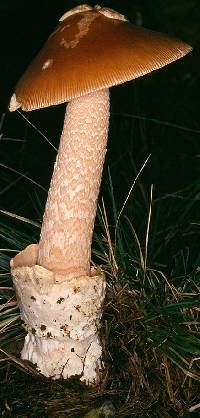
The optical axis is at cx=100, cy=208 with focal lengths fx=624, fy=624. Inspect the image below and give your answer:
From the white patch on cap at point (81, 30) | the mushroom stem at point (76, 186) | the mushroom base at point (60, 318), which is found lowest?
the mushroom base at point (60, 318)

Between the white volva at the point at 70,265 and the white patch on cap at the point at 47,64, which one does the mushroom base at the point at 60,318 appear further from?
the white patch on cap at the point at 47,64

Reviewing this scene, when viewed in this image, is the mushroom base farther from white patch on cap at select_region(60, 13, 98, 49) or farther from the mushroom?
white patch on cap at select_region(60, 13, 98, 49)

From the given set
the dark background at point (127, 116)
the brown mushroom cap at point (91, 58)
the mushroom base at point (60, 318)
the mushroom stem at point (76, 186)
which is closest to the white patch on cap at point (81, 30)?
the brown mushroom cap at point (91, 58)

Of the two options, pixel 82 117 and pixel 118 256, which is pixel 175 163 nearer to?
pixel 118 256

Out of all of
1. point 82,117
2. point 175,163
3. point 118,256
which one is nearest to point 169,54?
point 82,117

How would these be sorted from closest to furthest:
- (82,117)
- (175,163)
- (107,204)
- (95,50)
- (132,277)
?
(95,50) < (82,117) < (132,277) < (107,204) < (175,163)

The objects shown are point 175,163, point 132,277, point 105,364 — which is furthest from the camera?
point 175,163
